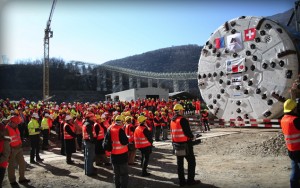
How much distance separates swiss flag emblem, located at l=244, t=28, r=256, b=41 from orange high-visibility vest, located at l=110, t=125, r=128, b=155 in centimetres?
1082

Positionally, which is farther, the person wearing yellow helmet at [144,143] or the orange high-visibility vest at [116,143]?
the person wearing yellow helmet at [144,143]

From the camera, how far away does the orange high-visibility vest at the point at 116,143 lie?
6863 millimetres

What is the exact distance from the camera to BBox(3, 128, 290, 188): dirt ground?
7809mm

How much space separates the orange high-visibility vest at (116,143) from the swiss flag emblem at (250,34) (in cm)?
Result: 1082

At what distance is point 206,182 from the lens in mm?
7691

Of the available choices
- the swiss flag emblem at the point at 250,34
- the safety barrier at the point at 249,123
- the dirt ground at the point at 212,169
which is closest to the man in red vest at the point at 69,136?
the dirt ground at the point at 212,169

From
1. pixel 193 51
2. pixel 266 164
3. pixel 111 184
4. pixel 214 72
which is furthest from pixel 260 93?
pixel 193 51

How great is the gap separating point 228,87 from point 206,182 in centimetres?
977

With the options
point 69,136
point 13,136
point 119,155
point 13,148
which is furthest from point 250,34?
point 13,148

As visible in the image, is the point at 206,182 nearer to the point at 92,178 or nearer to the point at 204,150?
the point at 92,178

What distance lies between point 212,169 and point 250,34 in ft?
29.0

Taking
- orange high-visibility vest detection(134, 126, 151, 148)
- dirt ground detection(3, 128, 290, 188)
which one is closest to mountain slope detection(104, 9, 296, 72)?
dirt ground detection(3, 128, 290, 188)

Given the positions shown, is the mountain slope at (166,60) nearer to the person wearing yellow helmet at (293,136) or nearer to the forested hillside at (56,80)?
the forested hillside at (56,80)

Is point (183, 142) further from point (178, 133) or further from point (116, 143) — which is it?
point (116, 143)
